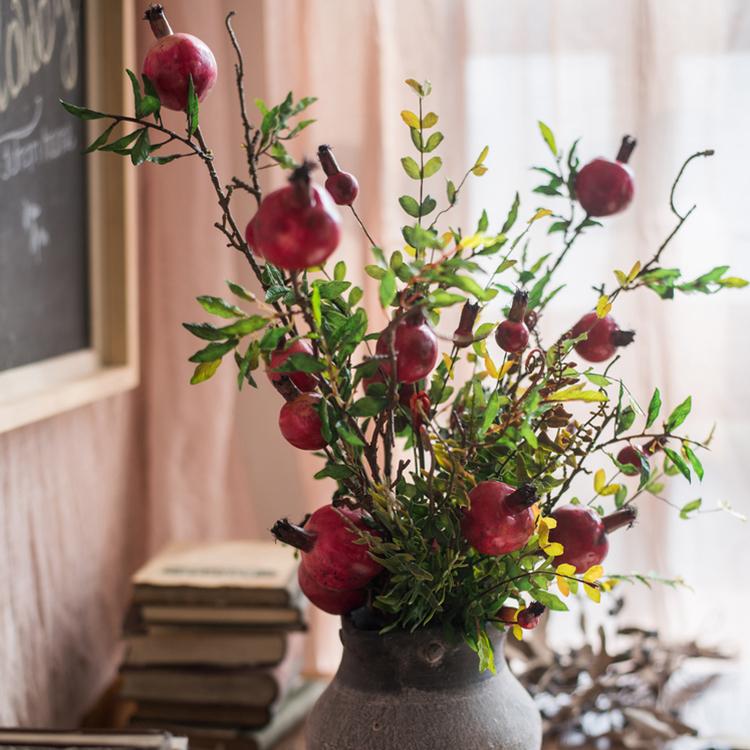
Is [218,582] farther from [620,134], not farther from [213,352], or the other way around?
[620,134]

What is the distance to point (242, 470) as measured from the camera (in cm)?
138

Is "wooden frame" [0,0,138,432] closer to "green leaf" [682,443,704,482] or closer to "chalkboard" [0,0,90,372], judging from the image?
"chalkboard" [0,0,90,372]

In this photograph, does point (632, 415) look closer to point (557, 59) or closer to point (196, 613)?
point (196, 613)

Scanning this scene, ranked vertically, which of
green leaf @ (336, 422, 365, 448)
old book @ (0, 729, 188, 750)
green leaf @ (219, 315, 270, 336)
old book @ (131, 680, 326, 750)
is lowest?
old book @ (131, 680, 326, 750)

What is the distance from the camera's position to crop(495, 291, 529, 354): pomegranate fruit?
0.62 meters

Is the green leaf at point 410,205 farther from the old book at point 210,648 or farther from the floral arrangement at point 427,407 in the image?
the old book at point 210,648

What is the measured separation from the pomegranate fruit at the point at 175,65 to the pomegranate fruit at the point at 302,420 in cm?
19

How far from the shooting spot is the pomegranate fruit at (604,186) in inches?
23.2

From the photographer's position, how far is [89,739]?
77 cm

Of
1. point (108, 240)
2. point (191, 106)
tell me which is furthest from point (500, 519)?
point (108, 240)

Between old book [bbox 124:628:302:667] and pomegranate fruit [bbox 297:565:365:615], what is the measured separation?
455 mm

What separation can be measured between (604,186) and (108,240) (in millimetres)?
748

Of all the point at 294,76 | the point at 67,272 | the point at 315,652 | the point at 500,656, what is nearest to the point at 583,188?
the point at 500,656

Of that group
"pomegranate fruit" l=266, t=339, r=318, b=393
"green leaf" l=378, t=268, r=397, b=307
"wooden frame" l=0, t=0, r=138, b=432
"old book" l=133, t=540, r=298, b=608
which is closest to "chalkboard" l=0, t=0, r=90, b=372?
"wooden frame" l=0, t=0, r=138, b=432
